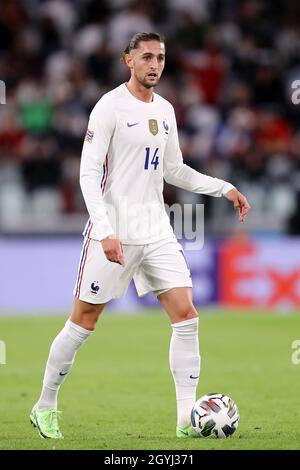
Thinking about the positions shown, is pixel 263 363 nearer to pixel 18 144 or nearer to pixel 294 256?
pixel 294 256

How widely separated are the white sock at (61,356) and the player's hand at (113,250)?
60 centimetres

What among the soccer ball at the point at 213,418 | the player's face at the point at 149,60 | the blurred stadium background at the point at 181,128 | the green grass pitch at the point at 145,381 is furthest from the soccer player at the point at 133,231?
the blurred stadium background at the point at 181,128

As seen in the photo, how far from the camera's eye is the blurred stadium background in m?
15.6

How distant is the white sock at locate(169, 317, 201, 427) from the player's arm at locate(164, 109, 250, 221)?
2.84ft

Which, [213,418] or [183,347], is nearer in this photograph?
[213,418]

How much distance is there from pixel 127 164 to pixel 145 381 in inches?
136

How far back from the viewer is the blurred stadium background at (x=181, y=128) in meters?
15.6

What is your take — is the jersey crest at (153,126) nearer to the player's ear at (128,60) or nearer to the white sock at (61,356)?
the player's ear at (128,60)

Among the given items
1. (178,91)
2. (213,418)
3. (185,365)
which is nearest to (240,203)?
(185,365)

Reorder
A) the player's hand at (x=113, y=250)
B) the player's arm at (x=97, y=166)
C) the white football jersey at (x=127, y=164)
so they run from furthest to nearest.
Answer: the white football jersey at (x=127, y=164) → the player's arm at (x=97, y=166) → the player's hand at (x=113, y=250)

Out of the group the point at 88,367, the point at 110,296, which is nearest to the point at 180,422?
the point at 110,296

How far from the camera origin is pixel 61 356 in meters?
6.87

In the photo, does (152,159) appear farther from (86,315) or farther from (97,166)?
(86,315)

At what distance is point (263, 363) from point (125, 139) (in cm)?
464
